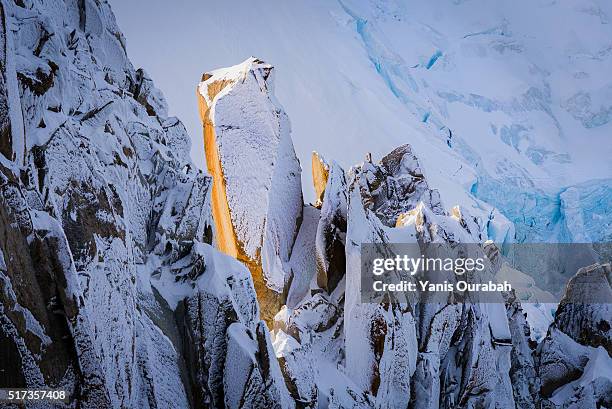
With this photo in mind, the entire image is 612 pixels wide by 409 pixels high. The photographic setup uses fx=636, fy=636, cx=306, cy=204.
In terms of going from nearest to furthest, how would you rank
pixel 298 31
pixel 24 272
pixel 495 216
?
pixel 24 272, pixel 495 216, pixel 298 31

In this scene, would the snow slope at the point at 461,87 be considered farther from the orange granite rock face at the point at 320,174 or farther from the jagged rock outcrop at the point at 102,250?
the jagged rock outcrop at the point at 102,250

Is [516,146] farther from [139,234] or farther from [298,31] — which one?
[139,234]

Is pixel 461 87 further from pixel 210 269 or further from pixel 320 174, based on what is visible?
pixel 210 269

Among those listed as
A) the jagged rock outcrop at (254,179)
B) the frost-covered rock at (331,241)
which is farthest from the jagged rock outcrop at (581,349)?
the jagged rock outcrop at (254,179)

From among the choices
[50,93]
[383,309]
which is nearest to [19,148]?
[50,93]

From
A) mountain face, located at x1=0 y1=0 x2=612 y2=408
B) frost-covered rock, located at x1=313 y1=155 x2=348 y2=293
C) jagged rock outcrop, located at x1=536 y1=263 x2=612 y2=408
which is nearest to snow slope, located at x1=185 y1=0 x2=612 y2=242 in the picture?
jagged rock outcrop, located at x1=536 y1=263 x2=612 y2=408

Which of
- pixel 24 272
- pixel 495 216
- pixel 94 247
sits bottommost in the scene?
pixel 24 272

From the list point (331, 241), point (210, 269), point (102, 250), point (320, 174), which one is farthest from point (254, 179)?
point (102, 250)
